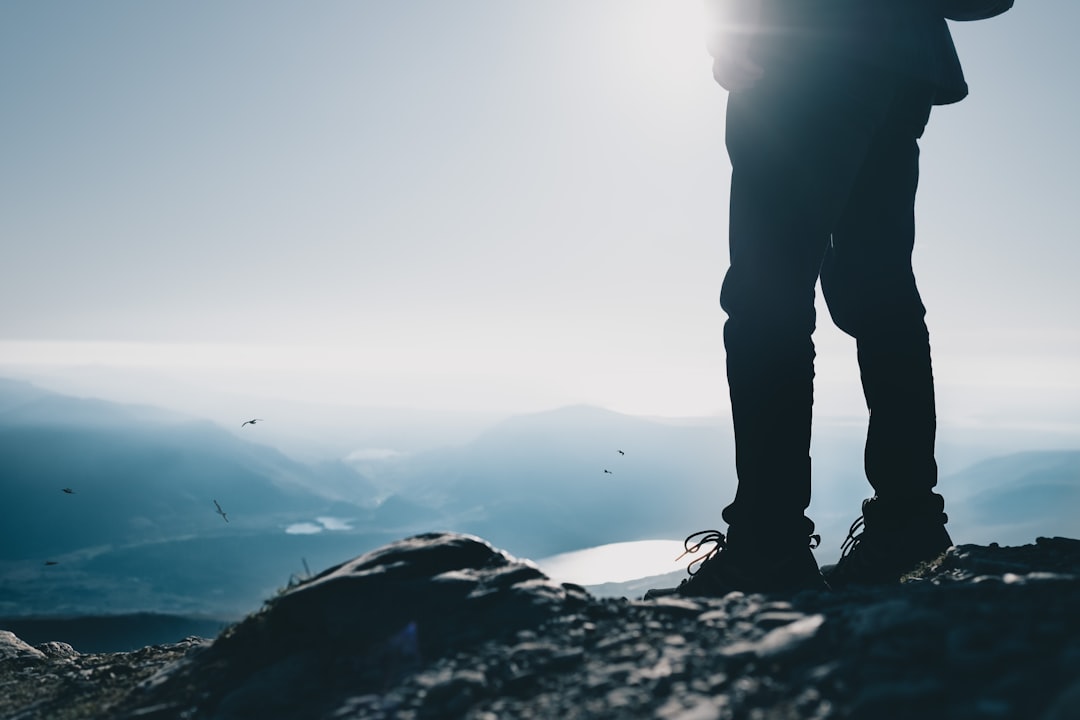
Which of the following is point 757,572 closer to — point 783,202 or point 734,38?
point 783,202

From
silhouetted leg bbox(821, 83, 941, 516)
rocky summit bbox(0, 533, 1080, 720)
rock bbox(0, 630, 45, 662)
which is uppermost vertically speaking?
silhouetted leg bbox(821, 83, 941, 516)

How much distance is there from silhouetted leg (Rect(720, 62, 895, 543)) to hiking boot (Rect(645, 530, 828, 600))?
4.0 inches

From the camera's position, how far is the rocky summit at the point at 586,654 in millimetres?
2201

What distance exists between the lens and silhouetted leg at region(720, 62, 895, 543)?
464 centimetres

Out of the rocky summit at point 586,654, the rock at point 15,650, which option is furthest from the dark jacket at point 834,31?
the rock at point 15,650

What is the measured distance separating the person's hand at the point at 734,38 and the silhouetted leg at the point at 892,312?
1474mm

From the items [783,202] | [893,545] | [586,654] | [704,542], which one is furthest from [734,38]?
[586,654]

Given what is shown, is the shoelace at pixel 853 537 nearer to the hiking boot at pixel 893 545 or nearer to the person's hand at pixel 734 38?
the hiking boot at pixel 893 545

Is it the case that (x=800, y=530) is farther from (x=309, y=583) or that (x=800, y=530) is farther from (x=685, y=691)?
(x=309, y=583)

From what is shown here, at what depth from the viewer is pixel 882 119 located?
489 cm

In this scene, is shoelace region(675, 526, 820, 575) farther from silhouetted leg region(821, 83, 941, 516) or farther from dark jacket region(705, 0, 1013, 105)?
dark jacket region(705, 0, 1013, 105)

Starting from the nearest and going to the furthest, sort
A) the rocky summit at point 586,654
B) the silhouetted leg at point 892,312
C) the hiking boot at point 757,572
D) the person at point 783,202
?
1. the rocky summit at point 586,654
2. the hiking boot at point 757,572
3. the person at point 783,202
4. the silhouetted leg at point 892,312

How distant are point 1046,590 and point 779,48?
3.70 m

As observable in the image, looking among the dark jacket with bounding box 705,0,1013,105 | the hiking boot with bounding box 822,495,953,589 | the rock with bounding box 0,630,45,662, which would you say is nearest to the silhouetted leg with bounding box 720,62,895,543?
the dark jacket with bounding box 705,0,1013,105
